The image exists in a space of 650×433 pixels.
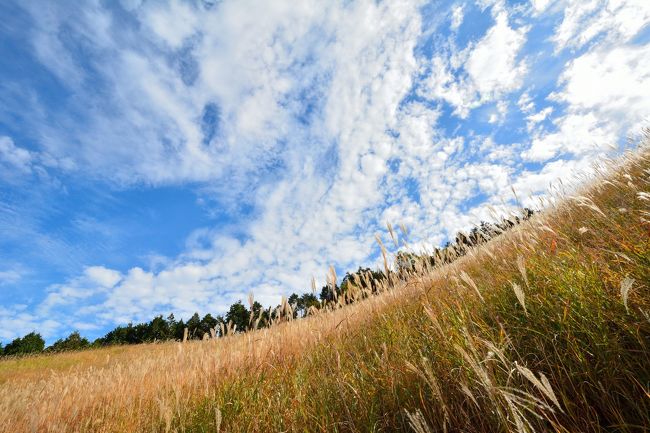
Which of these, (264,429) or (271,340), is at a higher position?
(271,340)

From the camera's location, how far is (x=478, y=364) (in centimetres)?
134

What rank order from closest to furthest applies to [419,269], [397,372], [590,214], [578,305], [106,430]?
[578,305], [397,372], [106,430], [590,214], [419,269]

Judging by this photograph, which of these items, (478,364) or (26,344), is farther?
(26,344)

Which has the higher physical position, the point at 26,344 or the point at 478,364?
the point at 26,344

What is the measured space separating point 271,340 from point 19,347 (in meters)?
71.1

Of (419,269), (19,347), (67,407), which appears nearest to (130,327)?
(19,347)

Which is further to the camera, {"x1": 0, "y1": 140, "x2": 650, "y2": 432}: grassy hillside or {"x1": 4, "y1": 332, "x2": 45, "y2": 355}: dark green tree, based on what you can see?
{"x1": 4, "y1": 332, "x2": 45, "y2": 355}: dark green tree

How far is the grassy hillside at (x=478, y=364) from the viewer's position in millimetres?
1547

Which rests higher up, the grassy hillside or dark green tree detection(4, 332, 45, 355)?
dark green tree detection(4, 332, 45, 355)

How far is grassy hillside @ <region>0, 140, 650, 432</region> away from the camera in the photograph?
60.9 inches

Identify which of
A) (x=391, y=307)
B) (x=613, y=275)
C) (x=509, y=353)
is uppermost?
(x=391, y=307)

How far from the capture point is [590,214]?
4156mm

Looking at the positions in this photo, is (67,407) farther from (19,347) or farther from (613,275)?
(19,347)

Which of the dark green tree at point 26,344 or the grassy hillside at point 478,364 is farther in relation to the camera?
the dark green tree at point 26,344
